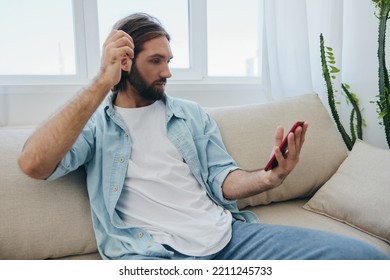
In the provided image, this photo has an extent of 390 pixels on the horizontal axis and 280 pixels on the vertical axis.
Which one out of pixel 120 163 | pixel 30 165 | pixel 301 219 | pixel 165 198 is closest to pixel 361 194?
pixel 301 219

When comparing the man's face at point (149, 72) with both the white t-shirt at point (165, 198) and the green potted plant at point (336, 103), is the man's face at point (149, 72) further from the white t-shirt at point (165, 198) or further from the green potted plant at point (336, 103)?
the green potted plant at point (336, 103)

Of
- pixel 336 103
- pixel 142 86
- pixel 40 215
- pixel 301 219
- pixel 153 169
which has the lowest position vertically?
pixel 301 219

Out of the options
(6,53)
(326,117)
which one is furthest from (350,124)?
(6,53)

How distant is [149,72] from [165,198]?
40 centimetres

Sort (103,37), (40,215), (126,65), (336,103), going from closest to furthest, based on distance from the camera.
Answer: (40,215)
(126,65)
(103,37)
(336,103)

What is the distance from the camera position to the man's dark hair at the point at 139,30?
110 cm

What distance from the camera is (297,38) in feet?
5.39

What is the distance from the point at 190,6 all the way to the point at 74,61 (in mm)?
626

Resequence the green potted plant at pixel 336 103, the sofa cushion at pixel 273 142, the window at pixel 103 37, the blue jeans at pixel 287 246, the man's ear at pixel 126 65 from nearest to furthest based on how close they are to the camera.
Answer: the blue jeans at pixel 287 246, the man's ear at pixel 126 65, the sofa cushion at pixel 273 142, the window at pixel 103 37, the green potted plant at pixel 336 103

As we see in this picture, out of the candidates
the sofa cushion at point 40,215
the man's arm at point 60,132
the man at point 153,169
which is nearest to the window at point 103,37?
the man at point 153,169

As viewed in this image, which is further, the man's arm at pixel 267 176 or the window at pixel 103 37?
the window at pixel 103 37

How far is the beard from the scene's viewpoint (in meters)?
1.09

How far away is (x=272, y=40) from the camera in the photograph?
5.49ft

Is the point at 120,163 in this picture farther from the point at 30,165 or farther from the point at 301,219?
the point at 301,219
